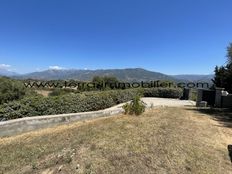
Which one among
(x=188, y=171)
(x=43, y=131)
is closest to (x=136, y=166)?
(x=188, y=171)

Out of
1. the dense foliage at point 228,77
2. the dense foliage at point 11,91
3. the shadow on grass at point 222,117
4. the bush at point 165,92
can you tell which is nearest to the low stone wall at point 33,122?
the shadow on grass at point 222,117

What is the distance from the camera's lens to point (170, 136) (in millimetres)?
6348

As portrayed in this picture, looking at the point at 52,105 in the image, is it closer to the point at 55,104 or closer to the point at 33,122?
the point at 55,104

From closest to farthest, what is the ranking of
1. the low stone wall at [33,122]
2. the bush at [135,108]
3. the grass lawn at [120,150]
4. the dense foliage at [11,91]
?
1. the grass lawn at [120,150]
2. the low stone wall at [33,122]
3. the bush at [135,108]
4. the dense foliage at [11,91]

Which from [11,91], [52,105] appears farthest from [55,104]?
[11,91]

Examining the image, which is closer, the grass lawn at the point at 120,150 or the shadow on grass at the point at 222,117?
the grass lawn at the point at 120,150

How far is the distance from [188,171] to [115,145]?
174cm

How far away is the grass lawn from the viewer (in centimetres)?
477

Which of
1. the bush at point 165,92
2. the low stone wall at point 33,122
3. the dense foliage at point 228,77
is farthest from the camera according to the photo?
the bush at point 165,92

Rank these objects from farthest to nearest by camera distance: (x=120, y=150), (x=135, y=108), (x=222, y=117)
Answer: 1. (x=222, y=117)
2. (x=135, y=108)
3. (x=120, y=150)

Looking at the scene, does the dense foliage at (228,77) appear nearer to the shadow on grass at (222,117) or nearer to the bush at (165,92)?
the bush at (165,92)

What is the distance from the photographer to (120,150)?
539cm

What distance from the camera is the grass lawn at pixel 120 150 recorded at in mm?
4766

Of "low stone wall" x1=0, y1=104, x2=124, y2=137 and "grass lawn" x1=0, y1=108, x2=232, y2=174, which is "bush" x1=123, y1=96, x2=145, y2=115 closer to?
"low stone wall" x1=0, y1=104, x2=124, y2=137
